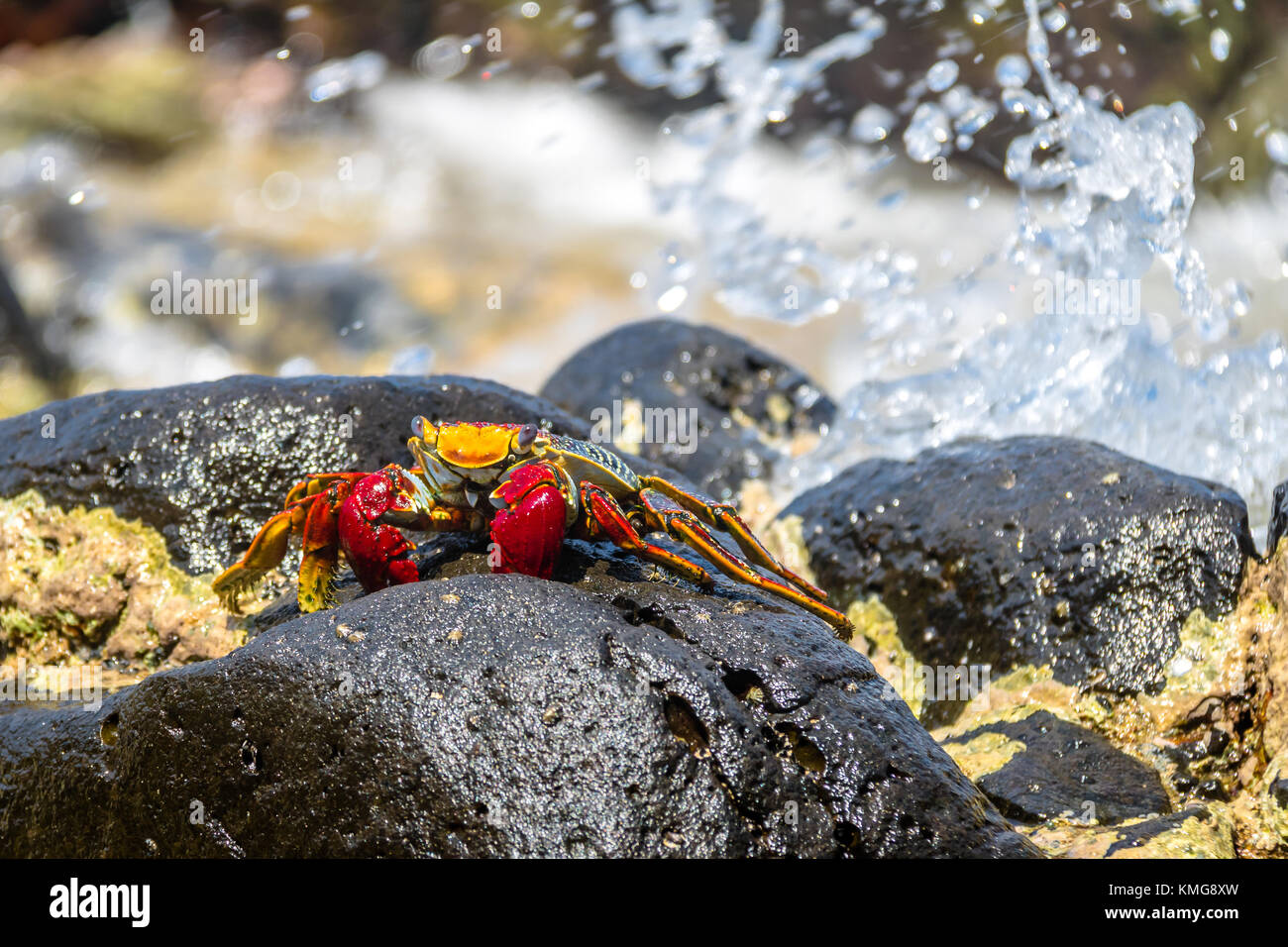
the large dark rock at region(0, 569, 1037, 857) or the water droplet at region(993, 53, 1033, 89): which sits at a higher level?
the water droplet at region(993, 53, 1033, 89)

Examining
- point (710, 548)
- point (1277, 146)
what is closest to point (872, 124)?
point (1277, 146)

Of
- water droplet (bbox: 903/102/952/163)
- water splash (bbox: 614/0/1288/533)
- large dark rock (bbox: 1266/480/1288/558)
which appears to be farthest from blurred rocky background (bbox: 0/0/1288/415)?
large dark rock (bbox: 1266/480/1288/558)

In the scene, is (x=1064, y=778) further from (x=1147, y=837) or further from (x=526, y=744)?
(x=526, y=744)

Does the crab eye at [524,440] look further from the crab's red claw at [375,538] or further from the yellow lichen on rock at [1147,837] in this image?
the yellow lichen on rock at [1147,837]

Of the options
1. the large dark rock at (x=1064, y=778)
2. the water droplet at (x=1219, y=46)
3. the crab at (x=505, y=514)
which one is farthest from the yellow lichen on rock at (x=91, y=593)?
the water droplet at (x=1219, y=46)

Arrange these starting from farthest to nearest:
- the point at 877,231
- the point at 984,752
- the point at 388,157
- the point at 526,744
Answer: the point at 388,157 < the point at 877,231 < the point at 984,752 < the point at 526,744

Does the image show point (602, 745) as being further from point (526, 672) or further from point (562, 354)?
point (562, 354)

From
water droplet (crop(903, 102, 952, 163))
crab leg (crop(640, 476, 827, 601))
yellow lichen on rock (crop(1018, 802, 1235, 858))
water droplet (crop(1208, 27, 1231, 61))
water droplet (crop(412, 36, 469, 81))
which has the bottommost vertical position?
yellow lichen on rock (crop(1018, 802, 1235, 858))

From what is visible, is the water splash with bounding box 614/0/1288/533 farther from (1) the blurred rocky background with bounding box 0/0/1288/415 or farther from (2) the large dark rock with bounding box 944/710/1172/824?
(1) the blurred rocky background with bounding box 0/0/1288/415
